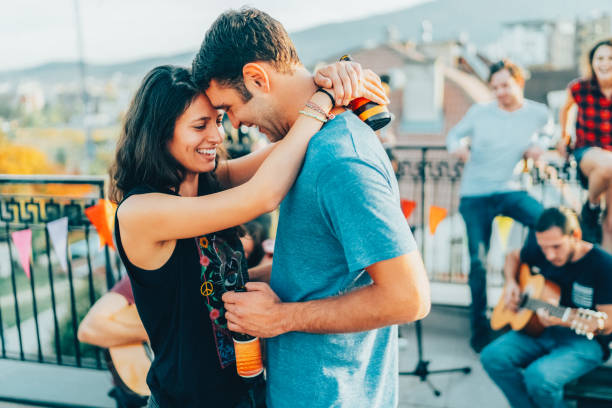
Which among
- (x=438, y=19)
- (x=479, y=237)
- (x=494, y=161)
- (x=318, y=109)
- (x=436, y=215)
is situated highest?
(x=438, y=19)

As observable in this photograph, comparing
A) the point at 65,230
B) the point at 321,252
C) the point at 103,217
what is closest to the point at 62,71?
the point at 65,230

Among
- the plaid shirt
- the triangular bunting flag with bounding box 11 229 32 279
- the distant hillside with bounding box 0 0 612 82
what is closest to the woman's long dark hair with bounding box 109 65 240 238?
the triangular bunting flag with bounding box 11 229 32 279

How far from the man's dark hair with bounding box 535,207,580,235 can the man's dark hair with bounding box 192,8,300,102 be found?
239 cm

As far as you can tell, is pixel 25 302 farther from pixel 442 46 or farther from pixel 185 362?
pixel 442 46

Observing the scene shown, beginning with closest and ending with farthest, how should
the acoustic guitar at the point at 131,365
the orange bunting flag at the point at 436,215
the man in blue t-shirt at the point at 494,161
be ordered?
the acoustic guitar at the point at 131,365
the orange bunting flag at the point at 436,215
the man in blue t-shirt at the point at 494,161

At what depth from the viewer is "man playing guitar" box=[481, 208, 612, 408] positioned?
2848 millimetres

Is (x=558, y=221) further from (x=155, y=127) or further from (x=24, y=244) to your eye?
(x=24, y=244)

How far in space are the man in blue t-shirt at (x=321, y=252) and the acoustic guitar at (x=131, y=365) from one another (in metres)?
1.58

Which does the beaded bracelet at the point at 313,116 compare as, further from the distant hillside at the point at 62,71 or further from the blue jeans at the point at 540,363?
the distant hillside at the point at 62,71

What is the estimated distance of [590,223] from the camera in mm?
4016

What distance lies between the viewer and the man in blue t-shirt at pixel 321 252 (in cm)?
114

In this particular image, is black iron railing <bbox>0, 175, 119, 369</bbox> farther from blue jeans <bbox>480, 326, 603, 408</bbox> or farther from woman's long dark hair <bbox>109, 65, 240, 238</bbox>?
blue jeans <bbox>480, 326, 603, 408</bbox>

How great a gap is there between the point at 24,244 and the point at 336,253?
3.02 metres

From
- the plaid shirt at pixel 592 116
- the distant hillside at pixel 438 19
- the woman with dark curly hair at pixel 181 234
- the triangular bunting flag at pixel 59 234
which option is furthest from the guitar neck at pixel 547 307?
the distant hillside at pixel 438 19
